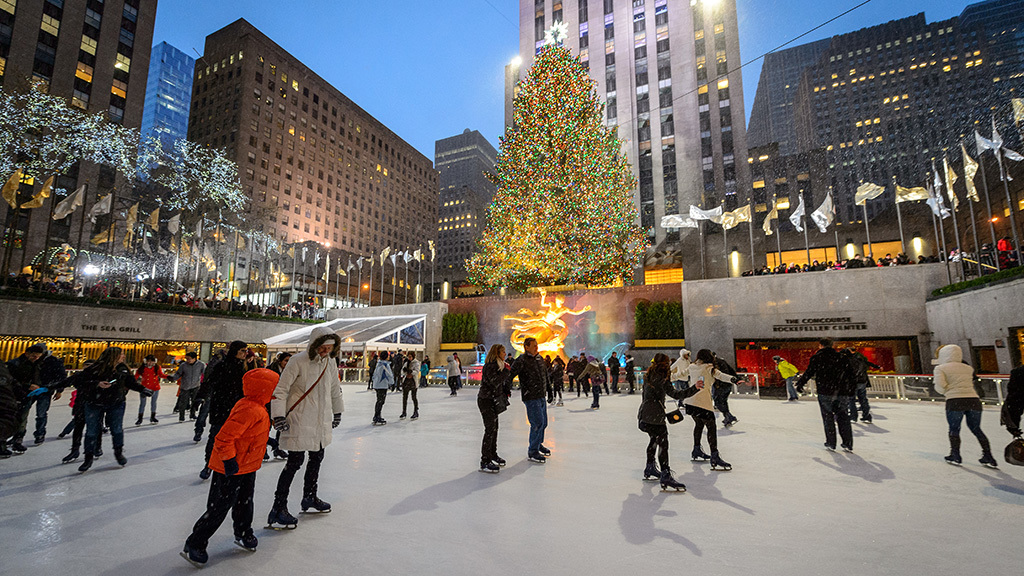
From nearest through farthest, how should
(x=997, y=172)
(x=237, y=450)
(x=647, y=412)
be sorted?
(x=237, y=450) → (x=647, y=412) → (x=997, y=172)

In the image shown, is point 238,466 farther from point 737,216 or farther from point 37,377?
point 737,216

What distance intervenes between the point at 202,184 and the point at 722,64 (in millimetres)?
48567

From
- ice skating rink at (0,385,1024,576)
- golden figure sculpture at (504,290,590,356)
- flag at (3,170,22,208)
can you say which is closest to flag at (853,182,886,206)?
golden figure sculpture at (504,290,590,356)

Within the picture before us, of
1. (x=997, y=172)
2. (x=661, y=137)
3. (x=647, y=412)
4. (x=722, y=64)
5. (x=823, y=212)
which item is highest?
(x=722, y=64)

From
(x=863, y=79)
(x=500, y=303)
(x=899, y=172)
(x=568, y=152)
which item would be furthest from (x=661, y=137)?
(x=863, y=79)

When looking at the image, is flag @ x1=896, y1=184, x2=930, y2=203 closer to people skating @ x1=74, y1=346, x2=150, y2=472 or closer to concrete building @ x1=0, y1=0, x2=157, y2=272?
people skating @ x1=74, y1=346, x2=150, y2=472

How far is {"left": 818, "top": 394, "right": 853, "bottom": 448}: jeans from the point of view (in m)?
6.98

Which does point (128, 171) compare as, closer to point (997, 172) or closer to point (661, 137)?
point (661, 137)

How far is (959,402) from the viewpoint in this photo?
20.3 feet

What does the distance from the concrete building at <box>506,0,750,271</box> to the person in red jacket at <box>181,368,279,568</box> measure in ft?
126

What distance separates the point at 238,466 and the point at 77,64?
60684 millimetres

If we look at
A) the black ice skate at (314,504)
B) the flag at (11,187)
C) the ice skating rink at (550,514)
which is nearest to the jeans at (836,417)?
the ice skating rink at (550,514)

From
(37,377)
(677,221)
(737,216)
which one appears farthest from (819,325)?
(37,377)

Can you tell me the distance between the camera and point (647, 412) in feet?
17.9
